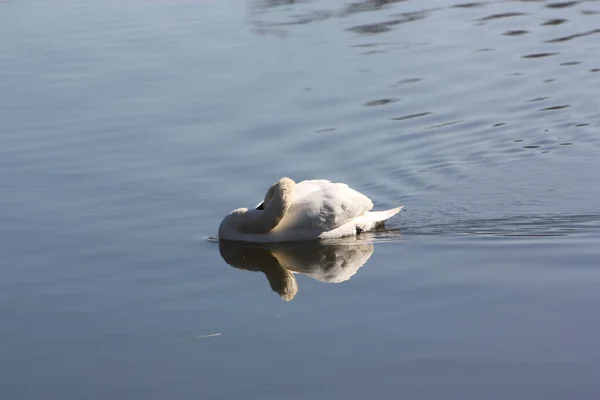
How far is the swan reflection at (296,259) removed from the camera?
1072 centimetres

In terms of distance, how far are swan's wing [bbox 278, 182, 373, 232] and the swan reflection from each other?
0.20 m

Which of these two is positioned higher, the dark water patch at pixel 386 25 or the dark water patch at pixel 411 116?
the dark water patch at pixel 386 25

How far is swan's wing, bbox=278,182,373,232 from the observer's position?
12.0 meters

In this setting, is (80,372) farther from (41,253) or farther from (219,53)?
(219,53)

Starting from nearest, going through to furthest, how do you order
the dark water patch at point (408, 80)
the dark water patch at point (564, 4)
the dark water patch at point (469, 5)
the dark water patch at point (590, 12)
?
the dark water patch at point (408, 80)
the dark water patch at point (590, 12)
the dark water patch at point (564, 4)
the dark water patch at point (469, 5)

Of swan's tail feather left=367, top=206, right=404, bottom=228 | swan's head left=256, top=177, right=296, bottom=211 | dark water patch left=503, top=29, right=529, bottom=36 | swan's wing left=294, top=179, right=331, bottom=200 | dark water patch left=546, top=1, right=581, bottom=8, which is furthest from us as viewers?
dark water patch left=546, top=1, right=581, bottom=8

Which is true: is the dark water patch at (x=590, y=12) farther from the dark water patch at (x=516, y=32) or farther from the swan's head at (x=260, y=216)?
the swan's head at (x=260, y=216)

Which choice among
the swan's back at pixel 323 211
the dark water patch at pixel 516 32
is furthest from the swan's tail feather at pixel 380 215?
the dark water patch at pixel 516 32

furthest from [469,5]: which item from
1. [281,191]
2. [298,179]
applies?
[281,191]

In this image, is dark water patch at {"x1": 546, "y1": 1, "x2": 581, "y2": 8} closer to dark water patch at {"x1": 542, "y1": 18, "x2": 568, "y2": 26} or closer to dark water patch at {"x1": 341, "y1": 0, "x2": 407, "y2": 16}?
dark water patch at {"x1": 542, "y1": 18, "x2": 568, "y2": 26}

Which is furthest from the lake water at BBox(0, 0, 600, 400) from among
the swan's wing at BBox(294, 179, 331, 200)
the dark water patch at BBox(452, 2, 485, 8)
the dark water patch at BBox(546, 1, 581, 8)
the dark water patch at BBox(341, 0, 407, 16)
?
the dark water patch at BBox(452, 2, 485, 8)

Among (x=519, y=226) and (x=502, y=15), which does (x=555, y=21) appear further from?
(x=519, y=226)

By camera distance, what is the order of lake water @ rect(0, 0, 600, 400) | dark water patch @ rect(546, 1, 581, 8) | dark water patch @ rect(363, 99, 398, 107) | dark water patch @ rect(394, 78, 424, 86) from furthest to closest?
dark water patch @ rect(546, 1, 581, 8)
dark water patch @ rect(394, 78, 424, 86)
dark water patch @ rect(363, 99, 398, 107)
lake water @ rect(0, 0, 600, 400)

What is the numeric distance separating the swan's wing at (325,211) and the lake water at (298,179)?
26 cm
